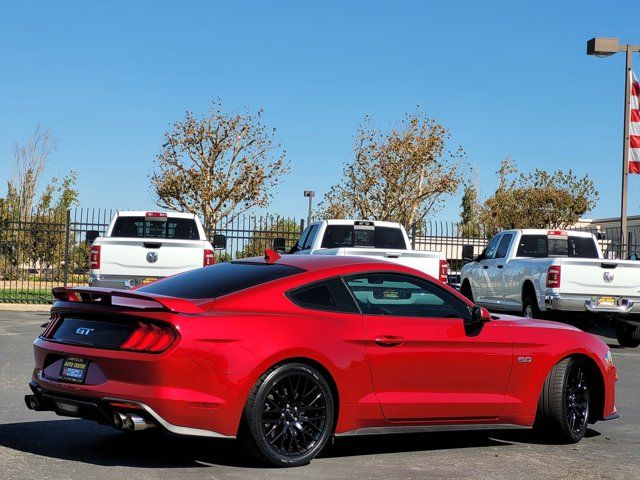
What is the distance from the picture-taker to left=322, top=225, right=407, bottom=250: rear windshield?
19.5 m

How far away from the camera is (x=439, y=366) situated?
24.8 ft

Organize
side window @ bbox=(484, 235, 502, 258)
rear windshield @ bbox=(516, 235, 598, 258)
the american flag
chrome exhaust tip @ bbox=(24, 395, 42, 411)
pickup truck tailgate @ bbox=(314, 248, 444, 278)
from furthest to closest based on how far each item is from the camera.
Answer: the american flag < side window @ bbox=(484, 235, 502, 258) < rear windshield @ bbox=(516, 235, 598, 258) < pickup truck tailgate @ bbox=(314, 248, 444, 278) < chrome exhaust tip @ bbox=(24, 395, 42, 411)

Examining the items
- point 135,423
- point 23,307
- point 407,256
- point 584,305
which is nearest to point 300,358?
point 135,423

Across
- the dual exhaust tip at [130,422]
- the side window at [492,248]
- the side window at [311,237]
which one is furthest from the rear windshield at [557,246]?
the dual exhaust tip at [130,422]

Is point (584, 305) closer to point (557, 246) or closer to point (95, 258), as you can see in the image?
point (557, 246)

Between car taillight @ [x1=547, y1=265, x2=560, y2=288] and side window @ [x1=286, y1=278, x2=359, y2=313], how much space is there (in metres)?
10.4

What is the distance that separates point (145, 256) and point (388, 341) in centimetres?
1108

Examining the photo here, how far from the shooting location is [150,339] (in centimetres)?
655

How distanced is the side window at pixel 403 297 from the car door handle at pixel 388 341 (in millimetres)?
220

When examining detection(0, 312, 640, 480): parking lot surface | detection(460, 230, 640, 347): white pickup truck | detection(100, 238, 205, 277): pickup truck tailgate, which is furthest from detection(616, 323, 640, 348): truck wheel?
detection(0, 312, 640, 480): parking lot surface

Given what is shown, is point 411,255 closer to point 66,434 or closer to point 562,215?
point 66,434

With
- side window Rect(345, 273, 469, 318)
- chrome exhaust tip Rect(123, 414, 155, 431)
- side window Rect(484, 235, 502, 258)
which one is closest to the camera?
chrome exhaust tip Rect(123, 414, 155, 431)

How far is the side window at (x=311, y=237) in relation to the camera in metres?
19.9

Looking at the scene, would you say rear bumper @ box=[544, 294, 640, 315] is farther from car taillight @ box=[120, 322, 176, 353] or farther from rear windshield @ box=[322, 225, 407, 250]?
car taillight @ box=[120, 322, 176, 353]
